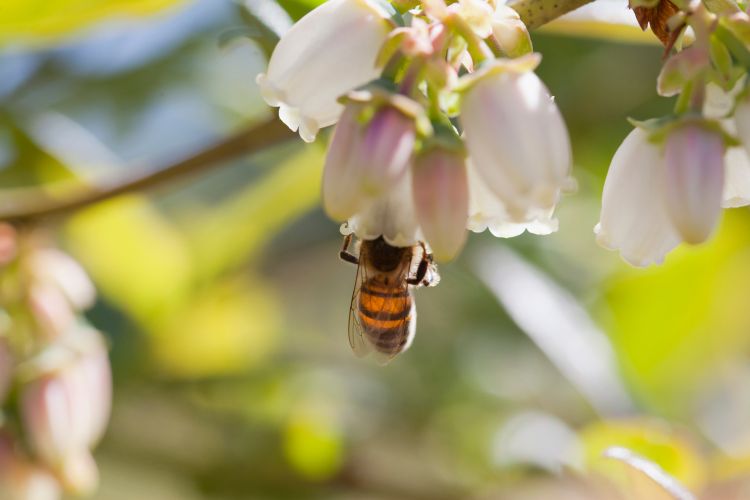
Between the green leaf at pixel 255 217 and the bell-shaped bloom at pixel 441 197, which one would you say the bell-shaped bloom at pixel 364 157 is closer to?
the bell-shaped bloom at pixel 441 197

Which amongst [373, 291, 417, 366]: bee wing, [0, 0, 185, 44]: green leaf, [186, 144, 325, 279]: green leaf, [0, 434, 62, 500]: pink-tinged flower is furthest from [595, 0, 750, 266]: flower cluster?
[186, 144, 325, 279]: green leaf

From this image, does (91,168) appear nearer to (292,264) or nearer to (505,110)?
(292,264)

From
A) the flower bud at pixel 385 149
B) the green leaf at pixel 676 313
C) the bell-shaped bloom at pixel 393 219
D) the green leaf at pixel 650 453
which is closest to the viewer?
the flower bud at pixel 385 149

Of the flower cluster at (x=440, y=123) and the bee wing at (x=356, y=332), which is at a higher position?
the flower cluster at (x=440, y=123)

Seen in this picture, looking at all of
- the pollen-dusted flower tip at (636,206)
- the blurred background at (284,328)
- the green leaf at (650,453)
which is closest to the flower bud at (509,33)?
the pollen-dusted flower tip at (636,206)

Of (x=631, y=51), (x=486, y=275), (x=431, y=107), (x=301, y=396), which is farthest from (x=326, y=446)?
(x=431, y=107)

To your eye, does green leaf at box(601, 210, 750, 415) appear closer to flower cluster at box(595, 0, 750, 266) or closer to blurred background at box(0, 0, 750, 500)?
blurred background at box(0, 0, 750, 500)

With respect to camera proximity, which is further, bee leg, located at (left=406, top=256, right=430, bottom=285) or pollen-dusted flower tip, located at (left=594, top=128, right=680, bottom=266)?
bee leg, located at (left=406, top=256, right=430, bottom=285)
